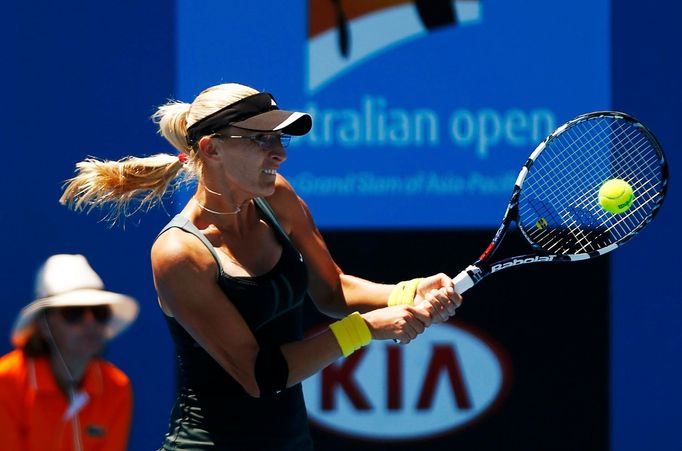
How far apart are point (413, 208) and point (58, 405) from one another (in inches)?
89.6

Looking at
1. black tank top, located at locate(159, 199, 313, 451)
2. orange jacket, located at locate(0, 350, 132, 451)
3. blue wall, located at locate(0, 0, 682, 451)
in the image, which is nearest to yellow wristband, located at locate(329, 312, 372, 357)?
black tank top, located at locate(159, 199, 313, 451)

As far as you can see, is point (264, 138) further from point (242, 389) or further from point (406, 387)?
point (406, 387)

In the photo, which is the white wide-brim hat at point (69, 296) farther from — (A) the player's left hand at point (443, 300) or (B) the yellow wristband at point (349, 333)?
(A) the player's left hand at point (443, 300)

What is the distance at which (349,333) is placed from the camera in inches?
118

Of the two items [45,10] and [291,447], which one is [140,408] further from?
[291,447]

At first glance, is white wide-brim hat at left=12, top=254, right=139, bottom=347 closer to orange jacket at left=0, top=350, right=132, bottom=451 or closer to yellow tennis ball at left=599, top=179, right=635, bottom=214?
orange jacket at left=0, top=350, right=132, bottom=451

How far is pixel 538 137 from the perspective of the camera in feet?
15.2

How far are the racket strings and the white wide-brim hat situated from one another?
4.67 feet

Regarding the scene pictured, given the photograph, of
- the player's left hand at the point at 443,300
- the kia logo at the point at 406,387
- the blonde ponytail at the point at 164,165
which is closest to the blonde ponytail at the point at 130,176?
the blonde ponytail at the point at 164,165

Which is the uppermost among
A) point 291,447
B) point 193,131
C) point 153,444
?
point 193,131

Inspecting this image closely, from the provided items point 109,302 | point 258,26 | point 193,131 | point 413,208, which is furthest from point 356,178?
point 109,302

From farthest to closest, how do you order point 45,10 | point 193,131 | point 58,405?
point 45,10, point 193,131, point 58,405

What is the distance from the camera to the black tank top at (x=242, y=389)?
3006 mm

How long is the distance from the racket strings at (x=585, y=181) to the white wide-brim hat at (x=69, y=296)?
1.42m
